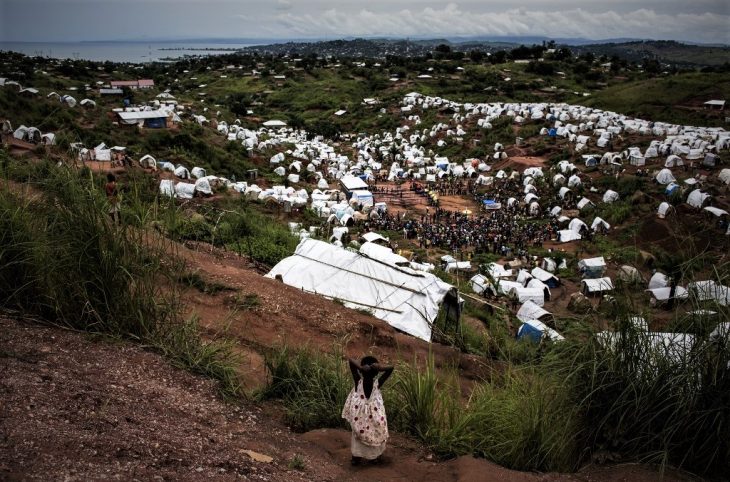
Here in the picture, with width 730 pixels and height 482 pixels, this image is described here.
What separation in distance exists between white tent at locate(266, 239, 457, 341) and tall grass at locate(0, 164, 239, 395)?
5753 mm

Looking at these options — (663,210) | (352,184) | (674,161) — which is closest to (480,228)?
(663,210)

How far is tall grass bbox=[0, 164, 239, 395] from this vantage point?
13.3ft

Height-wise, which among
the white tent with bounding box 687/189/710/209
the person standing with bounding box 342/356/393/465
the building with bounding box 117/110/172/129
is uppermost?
the building with bounding box 117/110/172/129

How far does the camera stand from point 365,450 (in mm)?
3682

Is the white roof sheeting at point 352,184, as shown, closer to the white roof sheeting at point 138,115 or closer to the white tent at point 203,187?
the white tent at point 203,187

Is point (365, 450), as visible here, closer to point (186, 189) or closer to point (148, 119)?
point (186, 189)

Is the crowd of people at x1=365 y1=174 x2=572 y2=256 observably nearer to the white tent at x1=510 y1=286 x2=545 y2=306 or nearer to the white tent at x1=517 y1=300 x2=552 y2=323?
the white tent at x1=510 y1=286 x2=545 y2=306

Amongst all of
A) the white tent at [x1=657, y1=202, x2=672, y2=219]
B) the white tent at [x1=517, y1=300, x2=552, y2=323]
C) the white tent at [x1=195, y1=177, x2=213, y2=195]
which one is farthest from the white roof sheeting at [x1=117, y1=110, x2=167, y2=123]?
the white tent at [x1=657, y1=202, x2=672, y2=219]

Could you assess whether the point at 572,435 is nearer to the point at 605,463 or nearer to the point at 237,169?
the point at 605,463

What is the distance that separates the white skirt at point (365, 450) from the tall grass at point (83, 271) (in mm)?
1133

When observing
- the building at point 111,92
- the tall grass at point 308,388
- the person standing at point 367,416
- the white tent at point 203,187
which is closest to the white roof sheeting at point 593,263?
the white tent at point 203,187

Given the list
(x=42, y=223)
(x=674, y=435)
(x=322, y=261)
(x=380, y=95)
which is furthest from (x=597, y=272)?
(x=380, y=95)

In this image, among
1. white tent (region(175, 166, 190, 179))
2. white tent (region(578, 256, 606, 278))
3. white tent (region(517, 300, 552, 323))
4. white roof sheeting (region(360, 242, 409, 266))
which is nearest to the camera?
white roof sheeting (region(360, 242, 409, 266))

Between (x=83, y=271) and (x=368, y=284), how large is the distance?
23.8 ft
